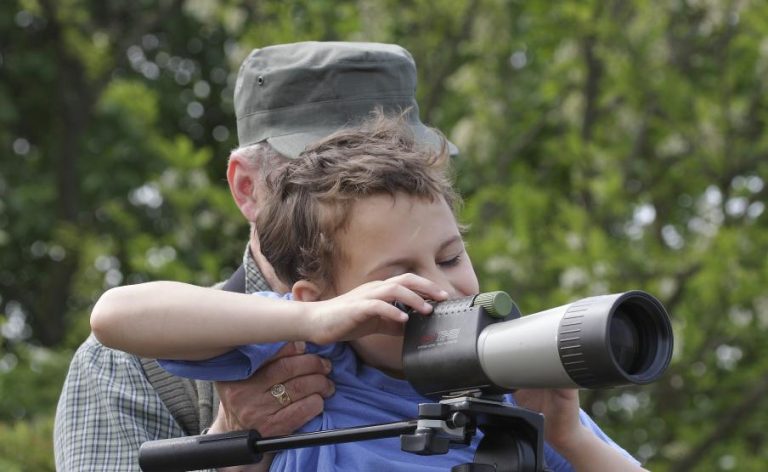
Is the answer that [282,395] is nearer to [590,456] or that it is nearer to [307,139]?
[590,456]

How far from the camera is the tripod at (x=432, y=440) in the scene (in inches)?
76.0

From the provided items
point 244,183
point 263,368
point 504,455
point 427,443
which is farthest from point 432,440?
point 244,183

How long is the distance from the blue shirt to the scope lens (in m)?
0.47

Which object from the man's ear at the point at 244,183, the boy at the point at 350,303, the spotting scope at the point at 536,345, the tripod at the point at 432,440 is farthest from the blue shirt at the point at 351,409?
the man's ear at the point at 244,183

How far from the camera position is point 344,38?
21.1ft

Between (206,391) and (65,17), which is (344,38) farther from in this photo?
(206,391)

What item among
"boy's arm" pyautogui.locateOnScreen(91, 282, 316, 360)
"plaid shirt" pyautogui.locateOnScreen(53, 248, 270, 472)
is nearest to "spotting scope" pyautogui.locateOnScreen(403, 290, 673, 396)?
"boy's arm" pyautogui.locateOnScreen(91, 282, 316, 360)

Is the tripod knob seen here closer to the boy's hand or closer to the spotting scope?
the spotting scope

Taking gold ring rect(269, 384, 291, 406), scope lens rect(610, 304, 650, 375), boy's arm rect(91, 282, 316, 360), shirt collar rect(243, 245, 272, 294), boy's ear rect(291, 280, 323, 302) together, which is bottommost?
shirt collar rect(243, 245, 272, 294)

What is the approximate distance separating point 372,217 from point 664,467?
5.13 m

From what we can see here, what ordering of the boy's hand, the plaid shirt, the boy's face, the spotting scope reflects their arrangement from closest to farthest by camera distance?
the spotting scope → the boy's hand → the boy's face → the plaid shirt

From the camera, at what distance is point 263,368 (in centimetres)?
235

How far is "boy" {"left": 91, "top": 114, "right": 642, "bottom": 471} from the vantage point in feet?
6.94

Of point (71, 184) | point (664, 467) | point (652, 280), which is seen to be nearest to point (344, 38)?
point (652, 280)
